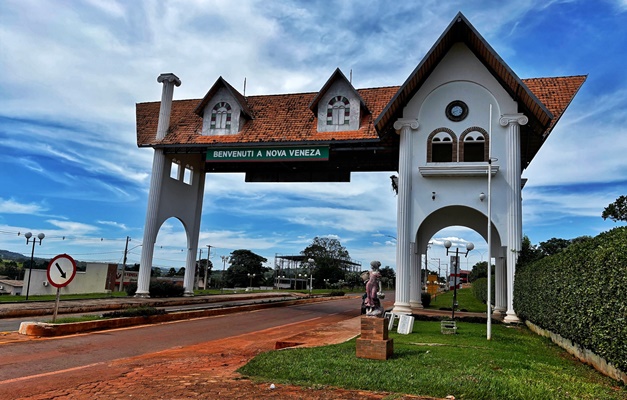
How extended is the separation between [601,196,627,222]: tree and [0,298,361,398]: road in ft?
75.1

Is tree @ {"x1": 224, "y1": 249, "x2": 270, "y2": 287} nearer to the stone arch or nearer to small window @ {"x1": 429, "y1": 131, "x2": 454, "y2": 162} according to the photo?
the stone arch

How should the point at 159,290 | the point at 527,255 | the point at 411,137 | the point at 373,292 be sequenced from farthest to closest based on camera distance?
the point at 159,290 < the point at 411,137 < the point at 527,255 < the point at 373,292

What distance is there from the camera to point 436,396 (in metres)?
6.20

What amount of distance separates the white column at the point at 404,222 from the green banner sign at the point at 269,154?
4.13 metres

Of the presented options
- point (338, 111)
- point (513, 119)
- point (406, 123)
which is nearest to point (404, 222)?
point (406, 123)

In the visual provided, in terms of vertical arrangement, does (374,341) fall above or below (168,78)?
below

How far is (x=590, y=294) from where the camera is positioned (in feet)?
28.0

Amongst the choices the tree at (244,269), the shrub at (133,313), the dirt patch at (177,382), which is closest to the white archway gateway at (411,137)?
the shrub at (133,313)

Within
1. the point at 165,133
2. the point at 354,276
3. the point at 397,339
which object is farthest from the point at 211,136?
the point at 354,276

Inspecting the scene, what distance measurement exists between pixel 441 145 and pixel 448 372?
14.0 m

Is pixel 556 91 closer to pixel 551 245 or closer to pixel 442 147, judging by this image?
pixel 442 147

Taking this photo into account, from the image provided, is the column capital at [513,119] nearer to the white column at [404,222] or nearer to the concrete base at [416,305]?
the white column at [404,222]

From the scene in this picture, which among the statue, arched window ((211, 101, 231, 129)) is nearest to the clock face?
the statue

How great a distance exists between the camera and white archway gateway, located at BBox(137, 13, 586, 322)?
1850cm
